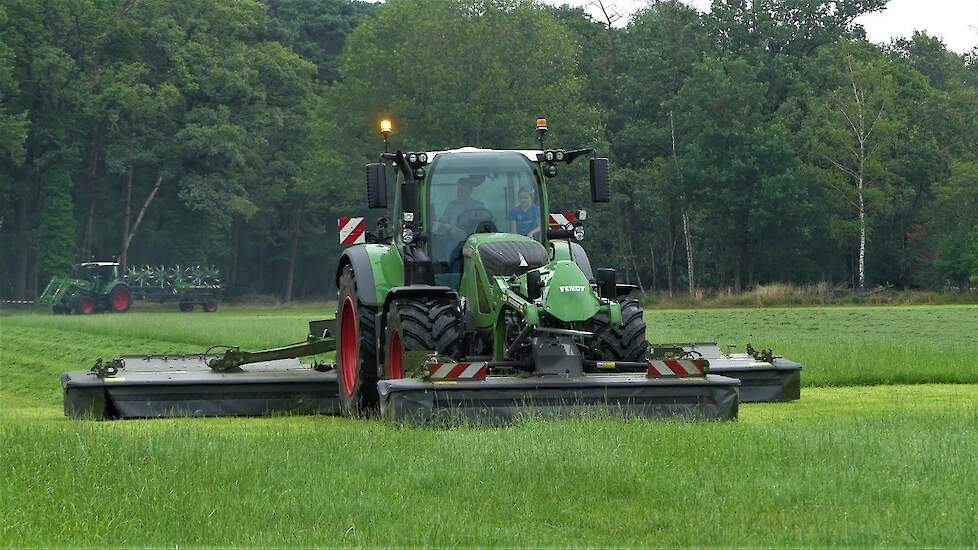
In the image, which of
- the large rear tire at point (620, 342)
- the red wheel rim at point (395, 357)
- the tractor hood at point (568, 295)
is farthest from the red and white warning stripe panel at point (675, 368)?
the red wheel rim at point (395, 357)

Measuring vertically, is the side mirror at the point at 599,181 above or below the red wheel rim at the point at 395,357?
above

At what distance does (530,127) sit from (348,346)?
154 ft

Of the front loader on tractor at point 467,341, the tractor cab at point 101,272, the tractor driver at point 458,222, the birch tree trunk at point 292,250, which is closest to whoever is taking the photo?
the front loader on tractor at point 467,341

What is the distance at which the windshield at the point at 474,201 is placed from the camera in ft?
49.5

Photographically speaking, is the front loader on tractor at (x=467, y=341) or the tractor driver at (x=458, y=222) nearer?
the front loader on tractor at (x=467, y=341)

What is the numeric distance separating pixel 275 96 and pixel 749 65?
23.7 meters

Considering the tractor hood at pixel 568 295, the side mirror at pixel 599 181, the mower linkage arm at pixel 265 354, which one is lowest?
the mower linkage arm at pixel 265 354

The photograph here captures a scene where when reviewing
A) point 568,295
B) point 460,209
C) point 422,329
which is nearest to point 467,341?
point 422,329

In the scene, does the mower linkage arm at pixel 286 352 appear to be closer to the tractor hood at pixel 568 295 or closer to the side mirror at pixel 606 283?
the side mirror at pixel 606 283

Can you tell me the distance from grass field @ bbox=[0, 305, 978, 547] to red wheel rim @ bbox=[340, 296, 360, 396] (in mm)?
2261

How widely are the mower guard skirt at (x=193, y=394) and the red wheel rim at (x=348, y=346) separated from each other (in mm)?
208

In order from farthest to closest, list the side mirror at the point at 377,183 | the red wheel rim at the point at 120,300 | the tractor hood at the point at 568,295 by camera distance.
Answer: the red wheel rim at the point at 120,300, the side mirror at the point at 377,183, the tractor hood at the point at 568,295

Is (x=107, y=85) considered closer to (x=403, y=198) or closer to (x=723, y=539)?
(x=403, y=198)

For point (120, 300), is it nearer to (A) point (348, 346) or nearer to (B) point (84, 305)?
(B) point (84, 305)
